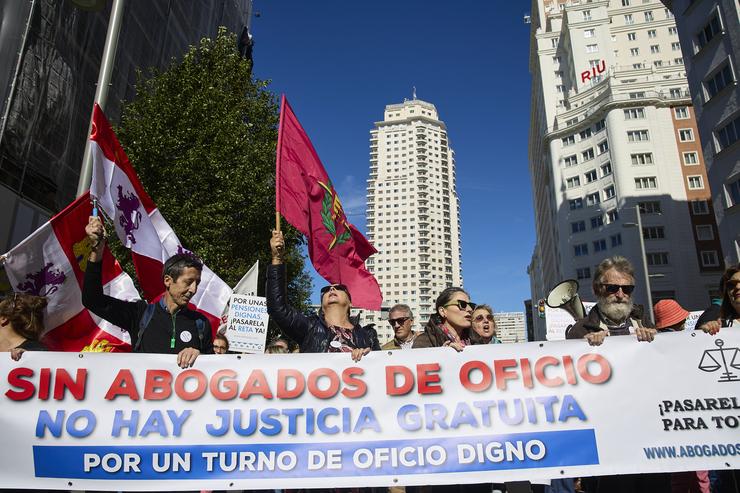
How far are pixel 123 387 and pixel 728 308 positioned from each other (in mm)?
4182

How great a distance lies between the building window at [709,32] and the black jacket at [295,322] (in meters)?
24.6

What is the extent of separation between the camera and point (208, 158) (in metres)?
13.5

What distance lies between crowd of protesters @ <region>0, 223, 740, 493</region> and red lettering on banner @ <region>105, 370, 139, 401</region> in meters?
0.23

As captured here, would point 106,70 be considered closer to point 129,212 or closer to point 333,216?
point 129,212

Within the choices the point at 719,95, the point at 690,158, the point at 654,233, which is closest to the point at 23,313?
the point at 719,95

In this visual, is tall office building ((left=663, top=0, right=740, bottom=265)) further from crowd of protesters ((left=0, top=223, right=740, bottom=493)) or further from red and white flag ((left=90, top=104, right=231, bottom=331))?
red and white flag ((left=90, top=104, right=231, bottom=331))

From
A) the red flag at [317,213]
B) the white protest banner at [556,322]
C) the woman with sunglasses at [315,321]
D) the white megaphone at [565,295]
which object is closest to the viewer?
the woman with sunglasses at [315,321]

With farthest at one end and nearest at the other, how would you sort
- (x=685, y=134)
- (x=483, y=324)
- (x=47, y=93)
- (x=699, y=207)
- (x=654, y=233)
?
(x=685, y=134), (x=654, y=233), (x=699, y=207), (x=47, y=93), (x=483, y=324)

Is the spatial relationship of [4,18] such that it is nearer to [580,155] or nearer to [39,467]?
[39,467]

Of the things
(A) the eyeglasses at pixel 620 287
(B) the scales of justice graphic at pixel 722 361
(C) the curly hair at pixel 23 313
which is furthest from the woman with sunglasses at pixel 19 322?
(B) the scales of justice graphic at pixel 722 361

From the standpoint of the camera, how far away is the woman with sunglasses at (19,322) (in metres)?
3.53

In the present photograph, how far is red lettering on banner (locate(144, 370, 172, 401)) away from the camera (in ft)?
10.8

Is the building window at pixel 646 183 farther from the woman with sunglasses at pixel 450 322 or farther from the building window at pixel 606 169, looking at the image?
the woman with sunglasses at pixel 450 322

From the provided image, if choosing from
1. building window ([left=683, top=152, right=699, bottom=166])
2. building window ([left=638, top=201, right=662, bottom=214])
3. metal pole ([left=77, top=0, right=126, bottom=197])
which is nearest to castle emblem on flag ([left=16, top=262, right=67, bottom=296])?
metal pole ([left=77, top=0, right=126, bottom=197])
